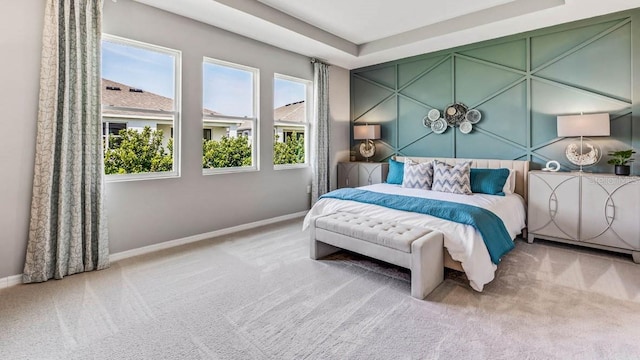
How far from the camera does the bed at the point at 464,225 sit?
2508mm

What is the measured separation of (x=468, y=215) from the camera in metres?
2.68

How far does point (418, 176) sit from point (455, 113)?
4.40 feet

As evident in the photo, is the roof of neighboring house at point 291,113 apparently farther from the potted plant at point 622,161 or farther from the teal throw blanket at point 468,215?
the potted plant at point 622,161

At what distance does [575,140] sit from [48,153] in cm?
572

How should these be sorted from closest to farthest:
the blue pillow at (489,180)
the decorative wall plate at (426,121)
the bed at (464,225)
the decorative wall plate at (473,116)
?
the bed at (464,225) → the blue pillow at (489,180) → the decorative wall plate at (473,116) → the decorative wall plate at (426,121)

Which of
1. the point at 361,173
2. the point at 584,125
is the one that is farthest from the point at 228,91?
the point at 584,125

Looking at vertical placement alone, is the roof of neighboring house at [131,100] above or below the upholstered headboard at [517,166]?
above

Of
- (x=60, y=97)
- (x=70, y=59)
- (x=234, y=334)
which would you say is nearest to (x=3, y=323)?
(x=234, y=334)

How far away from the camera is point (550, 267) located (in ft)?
9.95

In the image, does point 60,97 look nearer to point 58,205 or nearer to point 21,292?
point 58,205

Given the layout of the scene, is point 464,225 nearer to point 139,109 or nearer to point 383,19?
point 383,19

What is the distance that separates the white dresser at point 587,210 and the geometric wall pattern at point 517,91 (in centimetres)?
55

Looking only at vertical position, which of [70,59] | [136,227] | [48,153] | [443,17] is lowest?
[136,227]

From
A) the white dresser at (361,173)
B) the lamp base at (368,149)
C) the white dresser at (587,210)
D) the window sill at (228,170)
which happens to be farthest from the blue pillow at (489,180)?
the window sill at (228,170)
